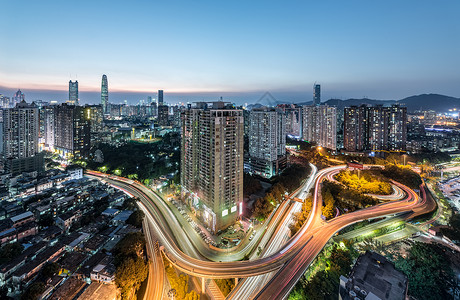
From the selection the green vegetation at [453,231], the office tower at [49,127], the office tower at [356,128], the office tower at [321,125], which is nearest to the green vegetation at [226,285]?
the green vegetation at [453,231]

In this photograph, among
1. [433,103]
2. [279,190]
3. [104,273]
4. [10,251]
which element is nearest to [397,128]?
[279,190]

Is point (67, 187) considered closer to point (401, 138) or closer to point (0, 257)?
point (0, 257)

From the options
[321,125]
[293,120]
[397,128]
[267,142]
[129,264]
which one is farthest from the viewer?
[293,120]

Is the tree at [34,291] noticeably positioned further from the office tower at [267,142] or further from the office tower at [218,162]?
the office tower at [267,142]

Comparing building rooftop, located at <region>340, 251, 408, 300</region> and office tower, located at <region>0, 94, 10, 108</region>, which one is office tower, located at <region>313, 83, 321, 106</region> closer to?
building rooftop, located at <region>340, 251, 408, 300</region>

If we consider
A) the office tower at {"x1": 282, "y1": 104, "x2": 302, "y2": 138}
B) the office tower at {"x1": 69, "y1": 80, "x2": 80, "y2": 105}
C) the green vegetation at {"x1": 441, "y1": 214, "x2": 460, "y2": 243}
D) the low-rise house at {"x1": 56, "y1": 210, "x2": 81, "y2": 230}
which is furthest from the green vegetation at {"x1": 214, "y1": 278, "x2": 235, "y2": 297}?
the office tower at {"x1": 69, "y1": 80, "x2": 80, "y2": 105}

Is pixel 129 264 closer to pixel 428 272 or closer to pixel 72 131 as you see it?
pixel 428 272
